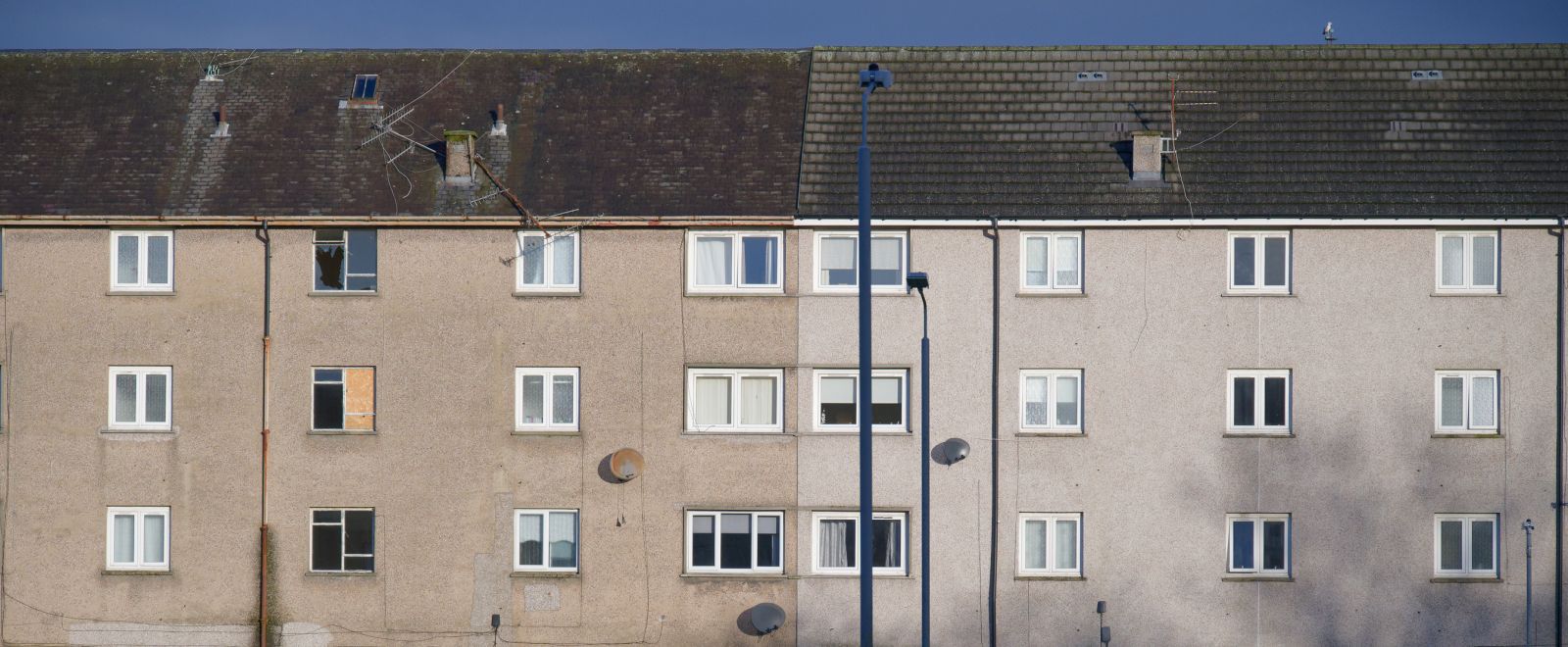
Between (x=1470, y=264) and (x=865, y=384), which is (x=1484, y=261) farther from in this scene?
(x=865, y=384)

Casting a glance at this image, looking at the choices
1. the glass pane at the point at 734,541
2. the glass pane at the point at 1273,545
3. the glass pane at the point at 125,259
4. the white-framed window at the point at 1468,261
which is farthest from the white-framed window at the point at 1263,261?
the glass pane at the point at 125,259

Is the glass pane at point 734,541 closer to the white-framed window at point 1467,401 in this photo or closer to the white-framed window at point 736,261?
the white-framed window at point 736,261

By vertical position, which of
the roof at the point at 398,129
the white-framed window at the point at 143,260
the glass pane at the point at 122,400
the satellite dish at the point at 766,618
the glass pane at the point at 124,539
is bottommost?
the satellite dish at the point at 766,618

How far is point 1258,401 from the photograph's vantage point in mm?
20609

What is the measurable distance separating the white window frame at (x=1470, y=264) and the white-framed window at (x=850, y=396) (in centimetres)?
821

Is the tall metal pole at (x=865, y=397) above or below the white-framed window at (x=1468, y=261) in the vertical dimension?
below

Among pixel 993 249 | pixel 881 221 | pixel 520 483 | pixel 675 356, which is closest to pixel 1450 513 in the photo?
pixel 993 249

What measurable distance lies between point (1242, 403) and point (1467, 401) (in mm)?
3382

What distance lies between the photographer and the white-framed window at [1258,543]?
20.6 meters

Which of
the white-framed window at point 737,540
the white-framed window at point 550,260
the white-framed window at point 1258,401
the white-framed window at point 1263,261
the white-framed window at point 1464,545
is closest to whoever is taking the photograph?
the white-framed window at point 1464,545

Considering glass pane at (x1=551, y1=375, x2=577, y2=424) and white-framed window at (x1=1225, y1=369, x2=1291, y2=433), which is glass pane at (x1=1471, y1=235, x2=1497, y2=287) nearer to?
white-framed window at (x1=1225, y1=369, x2=1291, y2=433)

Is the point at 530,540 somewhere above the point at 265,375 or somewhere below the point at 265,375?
below

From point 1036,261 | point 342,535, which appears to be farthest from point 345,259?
point 1036,261

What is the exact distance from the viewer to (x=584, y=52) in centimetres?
2414
